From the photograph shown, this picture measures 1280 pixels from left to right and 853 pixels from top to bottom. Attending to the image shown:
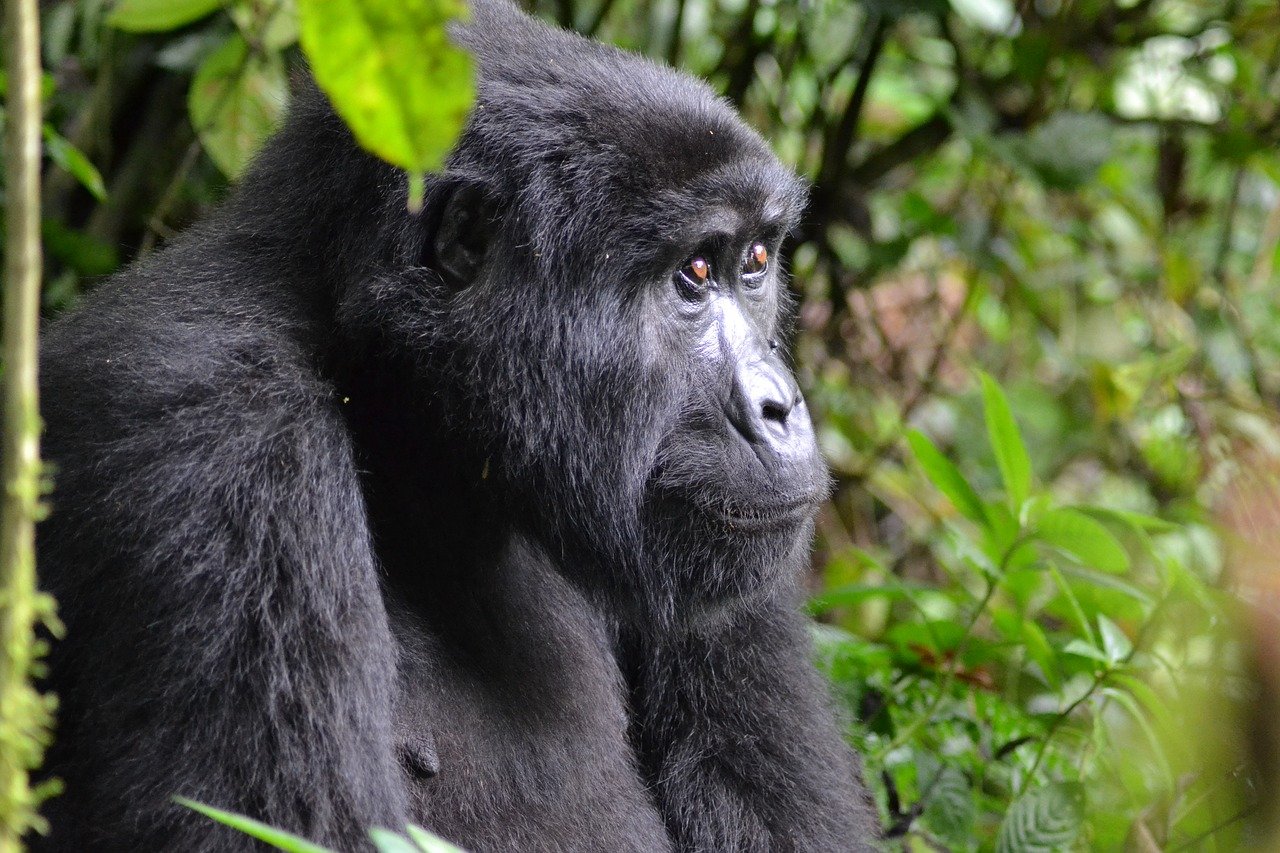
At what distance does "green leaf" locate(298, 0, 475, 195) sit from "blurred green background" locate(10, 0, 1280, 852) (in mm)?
1413

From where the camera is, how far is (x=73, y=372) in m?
2.18

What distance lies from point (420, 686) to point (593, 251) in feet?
2.63

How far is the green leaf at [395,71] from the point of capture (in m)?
1.10

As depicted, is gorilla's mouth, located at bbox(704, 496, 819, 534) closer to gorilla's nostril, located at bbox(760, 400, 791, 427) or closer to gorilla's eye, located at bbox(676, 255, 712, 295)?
gorilla's nostril, located at bbox(760, 400, 791, 427)

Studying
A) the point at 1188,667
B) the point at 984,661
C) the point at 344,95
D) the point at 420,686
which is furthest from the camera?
the point at 984,661

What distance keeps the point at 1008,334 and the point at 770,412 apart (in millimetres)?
3587

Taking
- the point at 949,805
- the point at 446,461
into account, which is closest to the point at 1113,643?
the point at 949,805

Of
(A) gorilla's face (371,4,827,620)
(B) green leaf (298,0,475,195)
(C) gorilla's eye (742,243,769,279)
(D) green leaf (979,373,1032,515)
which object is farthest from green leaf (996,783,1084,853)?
(B) green leaf (298,0,475,195)

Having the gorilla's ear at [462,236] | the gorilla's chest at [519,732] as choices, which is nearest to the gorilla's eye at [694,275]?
the gorilla's ear at [462,236]

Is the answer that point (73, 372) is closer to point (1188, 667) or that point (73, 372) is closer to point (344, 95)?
point (344, 95)

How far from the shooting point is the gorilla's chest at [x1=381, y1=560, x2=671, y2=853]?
2324 millimetres

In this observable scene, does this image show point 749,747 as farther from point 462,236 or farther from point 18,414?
point 18,414

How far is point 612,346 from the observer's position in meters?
2.36

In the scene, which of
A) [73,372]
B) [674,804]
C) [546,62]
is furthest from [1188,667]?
[73,372]
